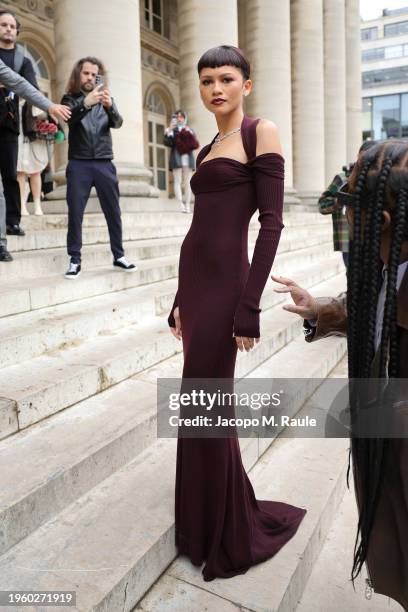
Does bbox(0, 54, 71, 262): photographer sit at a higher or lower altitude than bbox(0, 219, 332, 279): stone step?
higher

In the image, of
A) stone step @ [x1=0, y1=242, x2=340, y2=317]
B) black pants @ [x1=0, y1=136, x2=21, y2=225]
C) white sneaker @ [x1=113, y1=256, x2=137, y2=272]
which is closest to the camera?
stone step @ [x1=0, y1=242, x2=340, y2=317]

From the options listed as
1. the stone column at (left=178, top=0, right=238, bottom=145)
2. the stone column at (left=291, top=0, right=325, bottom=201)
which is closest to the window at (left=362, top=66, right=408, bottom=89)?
the stone column at (left=291, top=0, right=325, bottom=201)

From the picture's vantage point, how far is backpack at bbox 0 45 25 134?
438 centimetres

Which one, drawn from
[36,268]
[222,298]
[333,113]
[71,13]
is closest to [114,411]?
[222,298]

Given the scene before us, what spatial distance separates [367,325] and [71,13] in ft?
23.7

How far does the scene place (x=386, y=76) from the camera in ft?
160

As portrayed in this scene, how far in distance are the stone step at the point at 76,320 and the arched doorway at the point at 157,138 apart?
11.6m

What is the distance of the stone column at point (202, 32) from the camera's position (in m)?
9.80

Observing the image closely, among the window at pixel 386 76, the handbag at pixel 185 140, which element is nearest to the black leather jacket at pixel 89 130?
the handbag at pixel 185 140

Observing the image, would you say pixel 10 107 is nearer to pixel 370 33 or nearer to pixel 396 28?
pixel 396 28

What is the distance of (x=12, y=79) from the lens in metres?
3.89

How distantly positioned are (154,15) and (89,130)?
13.5 meters

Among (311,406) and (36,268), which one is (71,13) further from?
(311,406)

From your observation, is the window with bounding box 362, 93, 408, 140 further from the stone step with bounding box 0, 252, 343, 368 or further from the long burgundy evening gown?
the long burgundy evening gown
